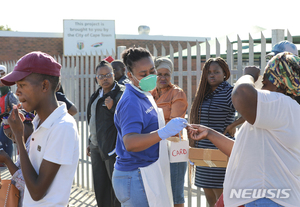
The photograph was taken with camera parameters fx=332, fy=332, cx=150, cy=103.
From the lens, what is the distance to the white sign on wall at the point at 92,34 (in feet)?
79.8

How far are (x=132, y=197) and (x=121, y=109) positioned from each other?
0.63 meters

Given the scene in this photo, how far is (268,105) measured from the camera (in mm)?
1806

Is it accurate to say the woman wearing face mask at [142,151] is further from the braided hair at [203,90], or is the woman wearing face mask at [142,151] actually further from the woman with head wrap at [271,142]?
the braided hair at [203,90]

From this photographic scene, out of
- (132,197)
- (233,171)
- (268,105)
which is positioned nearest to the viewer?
(268,105)

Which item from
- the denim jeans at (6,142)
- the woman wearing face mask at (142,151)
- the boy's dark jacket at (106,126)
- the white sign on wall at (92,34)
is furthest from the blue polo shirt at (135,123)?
the white sign on wall at (92,34)

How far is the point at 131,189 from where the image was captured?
237 cm

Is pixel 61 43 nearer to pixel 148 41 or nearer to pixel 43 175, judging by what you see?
pixel 148 41

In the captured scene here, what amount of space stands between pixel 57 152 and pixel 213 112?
2.18 meters

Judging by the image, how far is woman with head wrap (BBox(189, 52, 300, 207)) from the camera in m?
1.82

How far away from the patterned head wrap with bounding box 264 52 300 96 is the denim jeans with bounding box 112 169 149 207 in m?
1.12

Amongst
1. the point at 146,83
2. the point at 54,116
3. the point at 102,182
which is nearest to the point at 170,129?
the point at 146,83

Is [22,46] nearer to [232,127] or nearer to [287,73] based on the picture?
[232,127]

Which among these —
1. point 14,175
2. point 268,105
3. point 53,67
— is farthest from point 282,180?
point 14,175

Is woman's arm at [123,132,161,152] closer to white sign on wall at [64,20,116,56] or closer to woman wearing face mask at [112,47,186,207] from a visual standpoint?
woman wearing face mask at [112,47,186,207]
